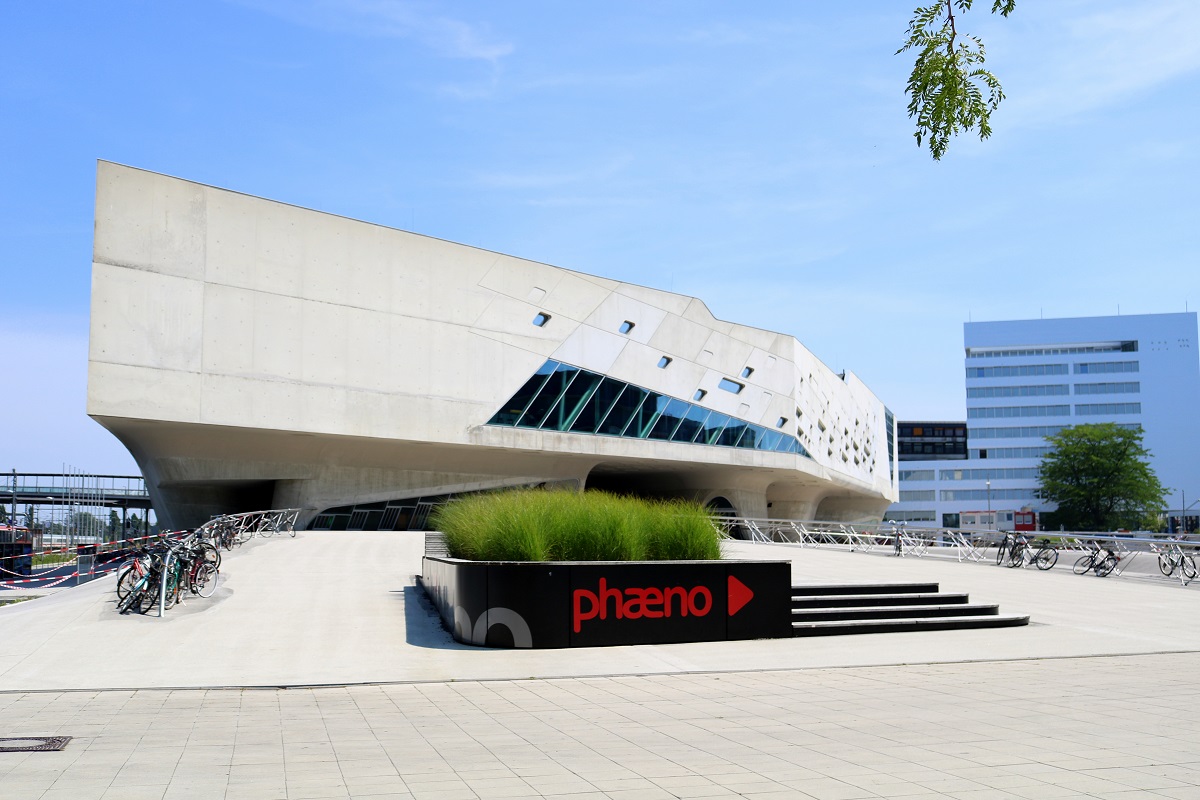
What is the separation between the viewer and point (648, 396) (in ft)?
135

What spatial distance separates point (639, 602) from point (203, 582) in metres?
7.44

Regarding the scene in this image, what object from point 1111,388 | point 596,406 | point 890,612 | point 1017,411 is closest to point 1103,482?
point 1017,411

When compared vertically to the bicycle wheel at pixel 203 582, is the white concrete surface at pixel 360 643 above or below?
below

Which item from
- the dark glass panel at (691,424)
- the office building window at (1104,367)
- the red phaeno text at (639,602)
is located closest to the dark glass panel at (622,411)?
the dark glass panel at (691,424)

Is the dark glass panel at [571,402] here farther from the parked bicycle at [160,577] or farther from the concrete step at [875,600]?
the concrete step at [875,600]

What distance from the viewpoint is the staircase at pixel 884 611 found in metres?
12.5

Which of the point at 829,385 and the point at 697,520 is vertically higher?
the point at 829,385

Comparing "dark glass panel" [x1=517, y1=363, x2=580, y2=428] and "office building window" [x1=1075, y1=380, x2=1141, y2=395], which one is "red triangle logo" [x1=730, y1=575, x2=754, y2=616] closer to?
"dark glass panel" [x1=517, y1=363, x2=580, y2=428]

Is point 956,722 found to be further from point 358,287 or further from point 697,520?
point 358,287

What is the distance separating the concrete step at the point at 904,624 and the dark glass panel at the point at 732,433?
1215 inches

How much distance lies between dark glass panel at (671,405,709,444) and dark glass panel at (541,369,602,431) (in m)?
5.02

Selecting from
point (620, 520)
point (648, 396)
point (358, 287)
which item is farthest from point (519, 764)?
point (648, 396)

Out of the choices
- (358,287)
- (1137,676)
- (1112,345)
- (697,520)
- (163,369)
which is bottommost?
(1137,676)

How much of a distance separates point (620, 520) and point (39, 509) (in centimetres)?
5486
